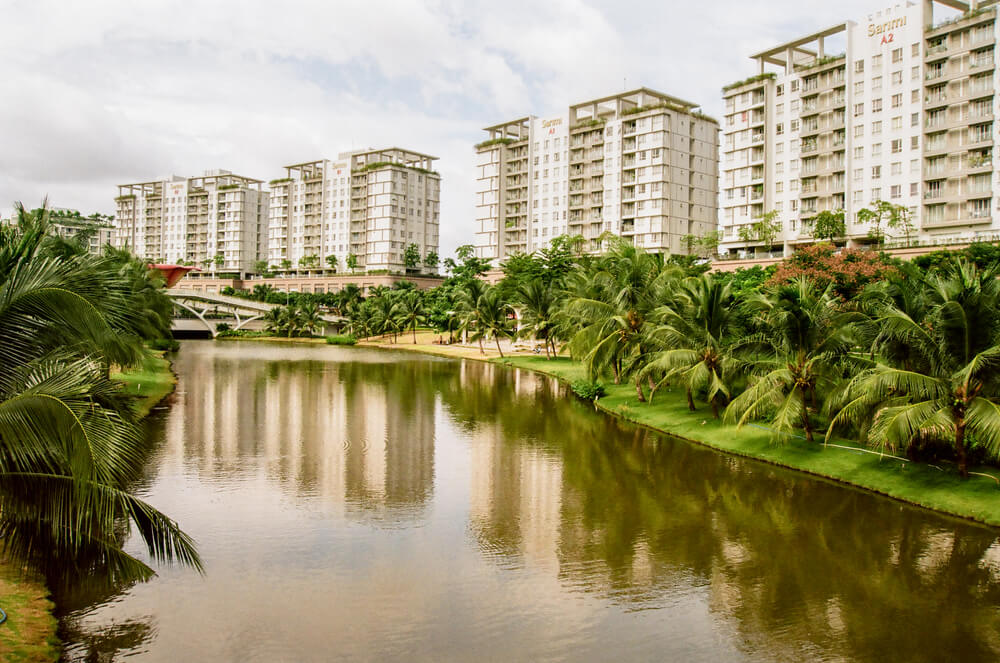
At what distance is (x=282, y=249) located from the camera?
137125mm

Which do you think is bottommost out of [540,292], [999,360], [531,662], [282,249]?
[531,662]

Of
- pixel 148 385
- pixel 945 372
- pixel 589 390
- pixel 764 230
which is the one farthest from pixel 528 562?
pixel 764 230

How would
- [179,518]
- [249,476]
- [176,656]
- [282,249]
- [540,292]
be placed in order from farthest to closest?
[282,249]
[540,292]
[249,476]
[179,518]
[176,656]

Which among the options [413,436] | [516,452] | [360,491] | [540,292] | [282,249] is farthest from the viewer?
[282,249]

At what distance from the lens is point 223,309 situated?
94.9 meters

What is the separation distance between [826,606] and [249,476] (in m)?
14.4

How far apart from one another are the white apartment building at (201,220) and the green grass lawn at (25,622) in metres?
138

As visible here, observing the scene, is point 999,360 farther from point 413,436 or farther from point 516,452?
point 413,436

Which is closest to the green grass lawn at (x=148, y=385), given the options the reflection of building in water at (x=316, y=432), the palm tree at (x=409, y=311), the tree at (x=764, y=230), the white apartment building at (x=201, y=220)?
the reflection of building in water at (x=316, y=432)

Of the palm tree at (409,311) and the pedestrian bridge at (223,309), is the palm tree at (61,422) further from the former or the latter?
the pedestrian bridge at (223,309)

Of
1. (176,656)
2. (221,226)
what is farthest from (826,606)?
(221,226)

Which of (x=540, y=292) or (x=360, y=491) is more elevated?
(x=540, y=292)

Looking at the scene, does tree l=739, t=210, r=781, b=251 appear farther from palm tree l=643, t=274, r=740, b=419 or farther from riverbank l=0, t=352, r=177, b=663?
riverbank l=0, t=352, r=177, b=663

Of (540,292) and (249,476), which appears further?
(540,292)
